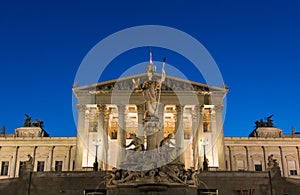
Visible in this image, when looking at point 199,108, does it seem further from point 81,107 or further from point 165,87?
point 81,107

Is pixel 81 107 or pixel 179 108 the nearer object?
pixel 179 108

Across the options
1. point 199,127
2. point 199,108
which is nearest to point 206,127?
point 199,127

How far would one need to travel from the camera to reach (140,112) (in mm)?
56969

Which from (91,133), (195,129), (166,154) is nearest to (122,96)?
(91,133)

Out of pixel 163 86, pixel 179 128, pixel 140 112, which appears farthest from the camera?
pixel 163 86

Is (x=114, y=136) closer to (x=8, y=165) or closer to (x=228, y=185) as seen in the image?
(x=8, y=165)

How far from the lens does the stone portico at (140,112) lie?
5700cm

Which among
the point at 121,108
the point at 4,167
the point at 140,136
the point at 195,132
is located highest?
the point at 121,108

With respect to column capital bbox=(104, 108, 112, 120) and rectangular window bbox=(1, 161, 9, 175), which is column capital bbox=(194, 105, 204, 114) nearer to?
column capital bbox=(104, 108, 112, 120)

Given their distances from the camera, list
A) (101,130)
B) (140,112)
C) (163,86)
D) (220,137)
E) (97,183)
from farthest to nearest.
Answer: (163,86), (101,130), (220,137), (140,112), (97,183)

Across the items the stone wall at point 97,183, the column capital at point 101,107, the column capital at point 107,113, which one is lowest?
the stone wall at point 97,183

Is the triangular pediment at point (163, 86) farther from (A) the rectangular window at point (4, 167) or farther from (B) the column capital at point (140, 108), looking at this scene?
A: (A) the rectangular window at point (4, 167)

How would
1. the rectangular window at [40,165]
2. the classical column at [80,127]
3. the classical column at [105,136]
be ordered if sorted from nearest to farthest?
the classical column at [105,136], the classical column at [80,127], the rectangular window at [40,165]

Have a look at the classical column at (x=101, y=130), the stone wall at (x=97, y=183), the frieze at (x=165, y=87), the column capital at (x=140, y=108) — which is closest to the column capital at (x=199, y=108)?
the frieze at (x=165, y=87)
